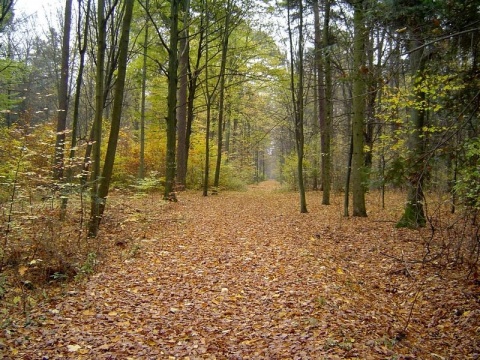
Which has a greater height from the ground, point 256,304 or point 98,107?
point 98,107

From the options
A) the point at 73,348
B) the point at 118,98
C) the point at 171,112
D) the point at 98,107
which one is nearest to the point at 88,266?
the point at 73,348

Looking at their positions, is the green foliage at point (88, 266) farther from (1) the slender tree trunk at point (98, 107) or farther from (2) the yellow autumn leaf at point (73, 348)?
(2) the yellow autumn leaf at point (73, 348)

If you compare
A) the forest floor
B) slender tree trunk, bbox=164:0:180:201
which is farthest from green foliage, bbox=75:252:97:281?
slender tree trunk, bbox=164:0:180:201

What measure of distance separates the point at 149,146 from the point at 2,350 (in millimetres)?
16757

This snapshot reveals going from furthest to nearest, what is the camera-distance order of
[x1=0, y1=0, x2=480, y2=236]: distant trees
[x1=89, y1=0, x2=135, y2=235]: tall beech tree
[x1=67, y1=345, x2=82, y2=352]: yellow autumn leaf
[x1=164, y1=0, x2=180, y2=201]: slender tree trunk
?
[x1=164, y1=0, x2=180, y2=201]: slender tree trunk
[x1=89, y1=0, x2=135, y2=235]: tall beech tree
[x1=0, y1=0, x2=480, y2=236]: distant trees
[x1=67, y1=345, x2=82, y2=352]: yellow autumn leaf

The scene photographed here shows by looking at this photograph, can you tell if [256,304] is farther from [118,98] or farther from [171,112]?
[171,112]

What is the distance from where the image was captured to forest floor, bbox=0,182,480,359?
3.64 metres

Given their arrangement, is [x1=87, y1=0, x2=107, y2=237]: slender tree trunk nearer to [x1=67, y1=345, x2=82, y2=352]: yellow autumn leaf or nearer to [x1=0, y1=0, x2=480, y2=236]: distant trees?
[x1=0, y1=0, x2=480, y2=236]: distant trees

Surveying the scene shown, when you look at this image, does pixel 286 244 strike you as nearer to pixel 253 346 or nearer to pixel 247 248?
pixel 247 248

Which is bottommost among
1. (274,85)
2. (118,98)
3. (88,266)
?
(88,266)

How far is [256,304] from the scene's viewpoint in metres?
4.71

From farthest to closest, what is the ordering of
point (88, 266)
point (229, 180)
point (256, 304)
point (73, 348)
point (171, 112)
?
point (229, 180) → point (171, 112) → point (88, 266) → point (256, 304) → point (73, 348)

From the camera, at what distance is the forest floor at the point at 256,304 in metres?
3.64

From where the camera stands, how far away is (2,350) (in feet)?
11.0
